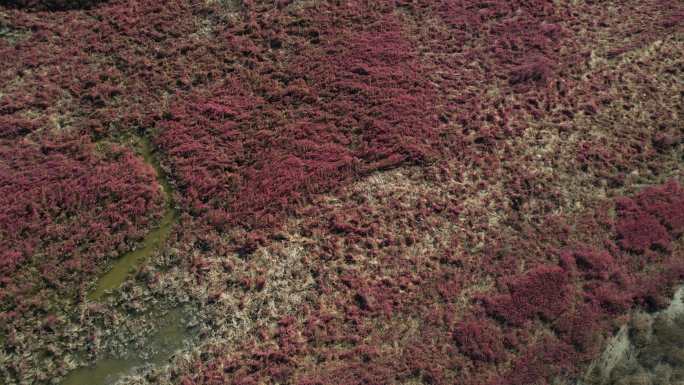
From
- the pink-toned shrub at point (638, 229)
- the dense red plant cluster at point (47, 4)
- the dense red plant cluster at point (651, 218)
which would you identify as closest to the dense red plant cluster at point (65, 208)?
the dense red plant cluster at point (47, 4)

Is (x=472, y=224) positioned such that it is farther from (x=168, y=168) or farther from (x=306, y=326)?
(x=168, y=168)

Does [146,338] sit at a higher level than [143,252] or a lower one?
lower

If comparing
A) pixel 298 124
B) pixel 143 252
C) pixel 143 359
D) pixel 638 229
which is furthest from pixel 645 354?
pixel 143 252

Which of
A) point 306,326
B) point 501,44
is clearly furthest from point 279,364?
point 501,44

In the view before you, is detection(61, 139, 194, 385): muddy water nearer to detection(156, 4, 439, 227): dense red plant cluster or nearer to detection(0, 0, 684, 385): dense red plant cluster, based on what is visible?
detection(0, 0, 684, 385): dense red plant cluster

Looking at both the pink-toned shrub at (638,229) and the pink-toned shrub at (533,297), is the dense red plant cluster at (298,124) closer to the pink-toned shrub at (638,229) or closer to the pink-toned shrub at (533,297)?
the pink-toned shrub at (533,297)

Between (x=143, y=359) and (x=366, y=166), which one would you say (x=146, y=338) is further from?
(x=366, y=166)
